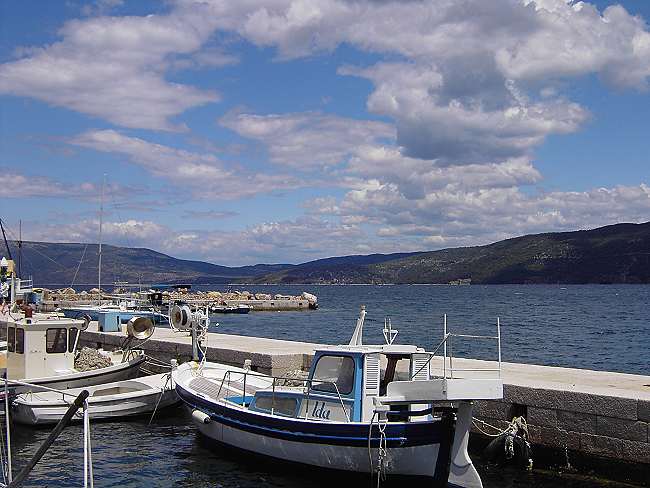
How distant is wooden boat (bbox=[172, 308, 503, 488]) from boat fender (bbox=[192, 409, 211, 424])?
5cm

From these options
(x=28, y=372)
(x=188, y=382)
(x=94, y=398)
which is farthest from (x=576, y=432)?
(x=28, y=372)

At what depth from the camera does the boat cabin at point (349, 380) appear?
41.4ft

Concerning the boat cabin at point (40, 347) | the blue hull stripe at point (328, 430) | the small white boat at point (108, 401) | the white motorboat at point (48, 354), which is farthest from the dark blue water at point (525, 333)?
the blue hull stripe at point (328, 430)

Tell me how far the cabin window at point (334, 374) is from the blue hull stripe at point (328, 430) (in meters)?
0.73

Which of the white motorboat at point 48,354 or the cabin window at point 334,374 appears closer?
the cabin window at point 334,374

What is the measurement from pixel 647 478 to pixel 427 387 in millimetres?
3793

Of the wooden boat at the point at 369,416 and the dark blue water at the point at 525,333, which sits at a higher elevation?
the wooden boat at the point at 369,416

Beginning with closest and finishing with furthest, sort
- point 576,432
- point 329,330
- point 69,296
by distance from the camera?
point 576,432
point 329,330
point 69,296

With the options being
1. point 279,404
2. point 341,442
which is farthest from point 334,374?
point 279,404

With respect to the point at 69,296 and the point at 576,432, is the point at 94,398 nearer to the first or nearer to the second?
the point at 576,432

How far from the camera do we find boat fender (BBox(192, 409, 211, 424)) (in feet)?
49.4

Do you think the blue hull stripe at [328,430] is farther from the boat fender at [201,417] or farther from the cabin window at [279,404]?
the cabin window at [279,404]

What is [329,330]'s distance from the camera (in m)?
58.9

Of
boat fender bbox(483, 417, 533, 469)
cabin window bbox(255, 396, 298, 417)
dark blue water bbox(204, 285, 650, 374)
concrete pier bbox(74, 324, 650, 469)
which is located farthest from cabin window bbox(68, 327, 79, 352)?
dark blue water bbox(204, 285, 650, 374)
